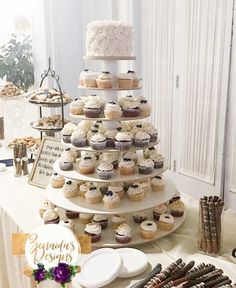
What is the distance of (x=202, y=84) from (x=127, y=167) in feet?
4.21

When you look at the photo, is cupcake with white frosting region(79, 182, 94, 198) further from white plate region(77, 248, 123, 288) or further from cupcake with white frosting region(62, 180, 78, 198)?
white plate region(77, 248, 123, 288)

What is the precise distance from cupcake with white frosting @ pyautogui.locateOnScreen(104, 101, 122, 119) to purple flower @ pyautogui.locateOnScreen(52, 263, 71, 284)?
0.67 meters

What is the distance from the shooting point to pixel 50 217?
1.58m

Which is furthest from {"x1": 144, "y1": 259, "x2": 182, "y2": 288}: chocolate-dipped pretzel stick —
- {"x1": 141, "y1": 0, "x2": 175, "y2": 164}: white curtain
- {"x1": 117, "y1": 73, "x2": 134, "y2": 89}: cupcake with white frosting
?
{"x1": 141, "y1": 0, "x2": 175, "y2": 164}: white curtain

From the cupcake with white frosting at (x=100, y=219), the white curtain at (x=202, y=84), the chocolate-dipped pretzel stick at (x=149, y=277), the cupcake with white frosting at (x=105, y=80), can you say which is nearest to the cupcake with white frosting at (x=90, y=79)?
the cupcake with white frosting at (x=105, y=80)

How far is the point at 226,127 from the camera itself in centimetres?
245

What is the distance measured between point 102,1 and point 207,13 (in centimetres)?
135

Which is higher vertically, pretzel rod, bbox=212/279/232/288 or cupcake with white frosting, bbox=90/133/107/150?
cupcake with white frosting, bbox=90/133/107/150

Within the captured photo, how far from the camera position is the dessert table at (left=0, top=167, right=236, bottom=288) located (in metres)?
1.38

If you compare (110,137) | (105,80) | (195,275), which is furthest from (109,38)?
(195,275)

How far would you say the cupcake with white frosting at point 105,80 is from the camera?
1.55 metres

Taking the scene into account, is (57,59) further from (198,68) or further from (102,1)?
(198,68)

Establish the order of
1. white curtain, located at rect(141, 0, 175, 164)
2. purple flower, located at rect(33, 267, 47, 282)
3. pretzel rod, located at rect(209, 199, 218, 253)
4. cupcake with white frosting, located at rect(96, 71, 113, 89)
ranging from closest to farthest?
purple flower, located at rect(33, 267, 47, 282) → pretzel rod, located at rect(209, 199, 218, 253) → cupcake with white frosting, located at rect(96, 71, 113, 89) → white curtain, located at rect(141, 0, 175, 164)

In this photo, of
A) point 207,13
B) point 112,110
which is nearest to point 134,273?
point 112,110
